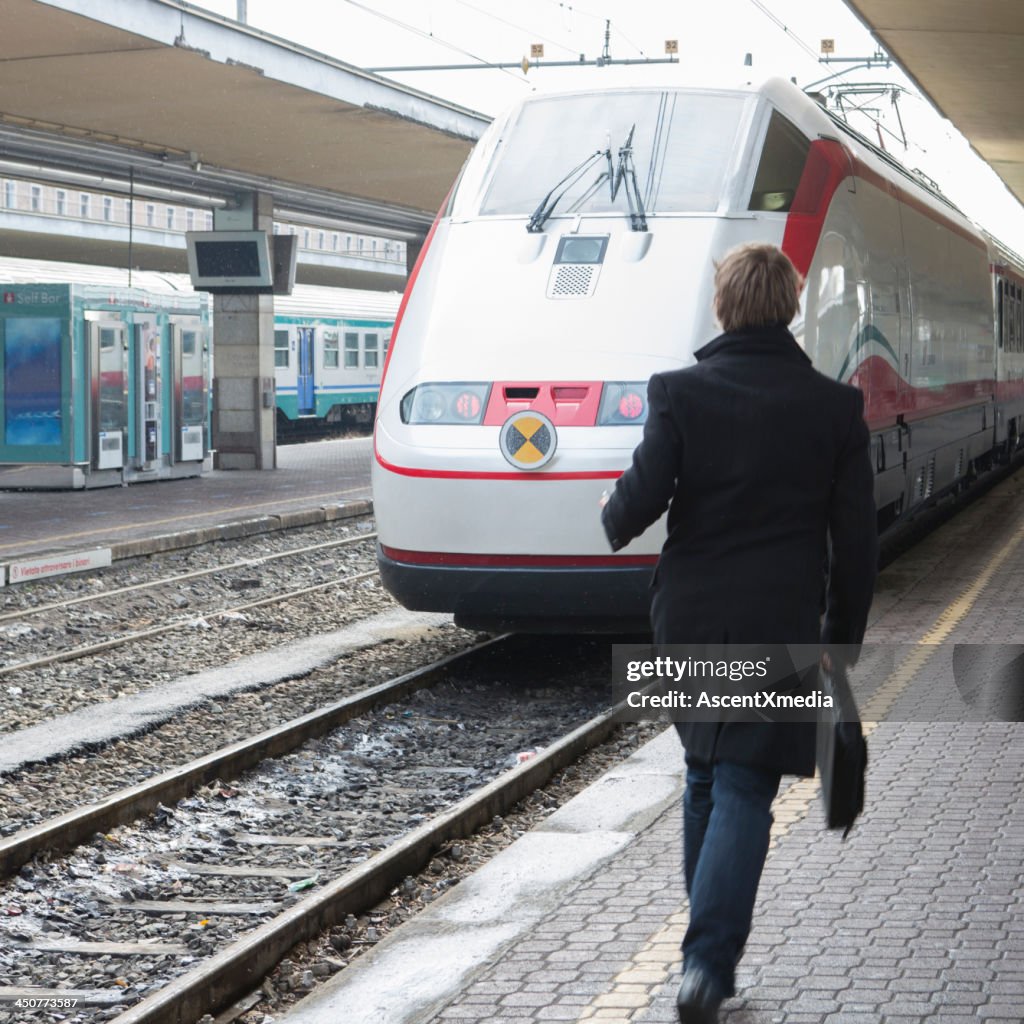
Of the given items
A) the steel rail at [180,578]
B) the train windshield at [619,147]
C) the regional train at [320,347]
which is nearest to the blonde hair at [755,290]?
the train windshield at [619,147]

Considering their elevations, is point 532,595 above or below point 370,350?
below

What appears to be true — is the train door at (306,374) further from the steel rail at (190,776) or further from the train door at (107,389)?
the steel rail at (190,776)

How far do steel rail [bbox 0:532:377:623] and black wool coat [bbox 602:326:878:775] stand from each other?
837 centimetres

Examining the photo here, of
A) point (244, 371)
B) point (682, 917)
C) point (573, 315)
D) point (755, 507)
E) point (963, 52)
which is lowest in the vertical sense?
point (682, 917)

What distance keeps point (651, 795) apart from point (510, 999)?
2.10 m

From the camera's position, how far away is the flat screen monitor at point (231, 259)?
2247 cm

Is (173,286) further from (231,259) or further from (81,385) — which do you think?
(81,385)

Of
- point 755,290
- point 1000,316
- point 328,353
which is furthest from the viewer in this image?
point 328,353

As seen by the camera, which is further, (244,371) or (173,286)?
(173,286)

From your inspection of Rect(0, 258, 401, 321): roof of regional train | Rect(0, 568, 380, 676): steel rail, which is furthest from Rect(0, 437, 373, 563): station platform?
Rect(0, 258, 401, 321): roof of regional train

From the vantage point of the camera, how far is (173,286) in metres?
31.0

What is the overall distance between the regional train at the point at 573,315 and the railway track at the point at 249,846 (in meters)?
0.68

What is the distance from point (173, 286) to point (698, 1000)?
29.0 metres

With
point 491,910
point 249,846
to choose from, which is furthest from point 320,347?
point 491,910
